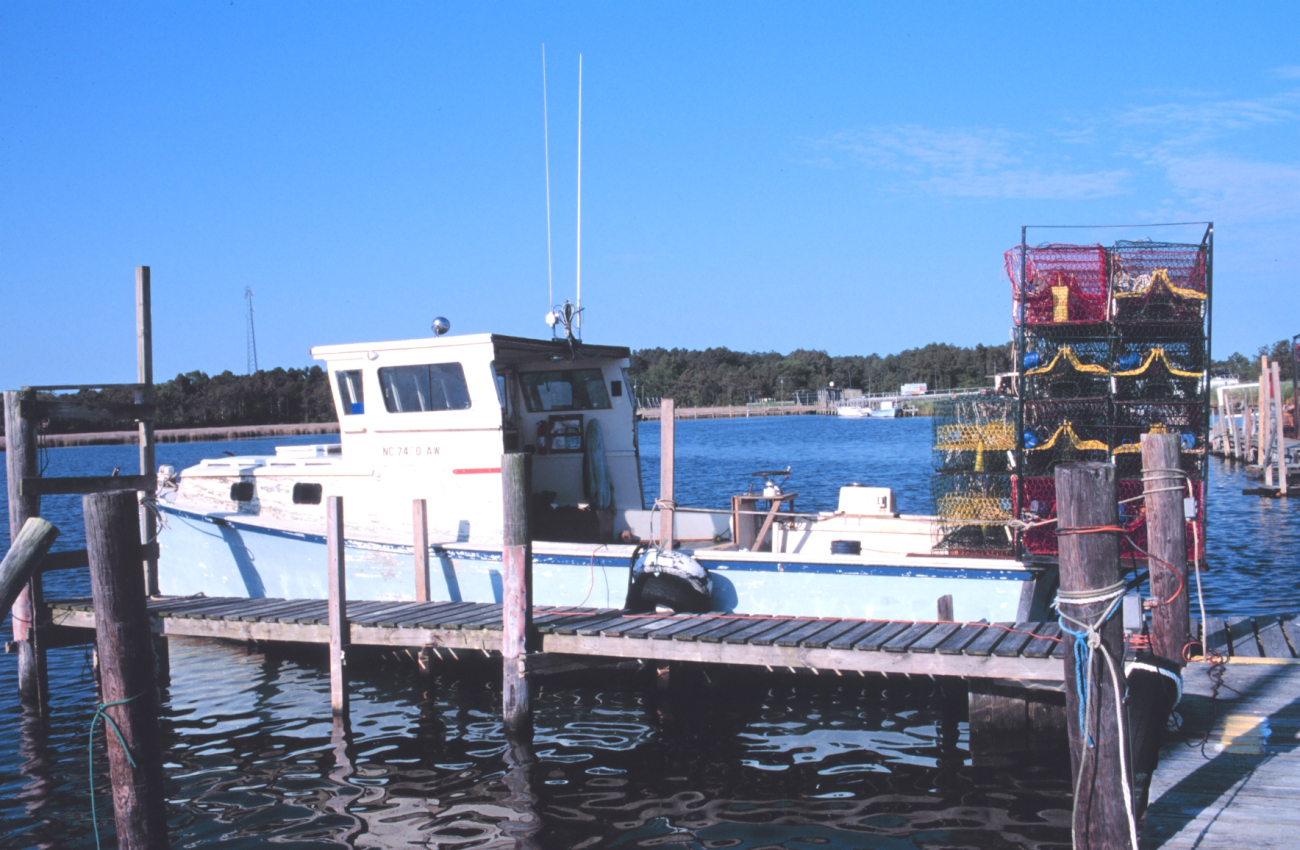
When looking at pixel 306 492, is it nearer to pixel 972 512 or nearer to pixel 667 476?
pixel 667 476

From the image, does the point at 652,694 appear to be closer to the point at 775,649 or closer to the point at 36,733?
the point at 775,649

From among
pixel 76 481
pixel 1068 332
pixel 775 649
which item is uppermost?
pixel 1068 332

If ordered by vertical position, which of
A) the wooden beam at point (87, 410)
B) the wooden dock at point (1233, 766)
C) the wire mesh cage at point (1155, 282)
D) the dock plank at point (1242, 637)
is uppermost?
the wire mesh cage at point (1155, 282)

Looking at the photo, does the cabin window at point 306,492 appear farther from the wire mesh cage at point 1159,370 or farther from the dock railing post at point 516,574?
the wire mesh cage at point 1159,370

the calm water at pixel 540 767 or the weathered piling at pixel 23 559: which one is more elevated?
the weathered piling at pixel 23 559

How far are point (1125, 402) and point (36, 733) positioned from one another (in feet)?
37.9

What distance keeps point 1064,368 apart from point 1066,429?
68 cm

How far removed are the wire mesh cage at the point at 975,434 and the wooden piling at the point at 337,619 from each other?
266 inches

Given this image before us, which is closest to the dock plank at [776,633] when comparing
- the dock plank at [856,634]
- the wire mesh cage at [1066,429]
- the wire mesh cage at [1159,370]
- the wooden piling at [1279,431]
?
the dock plank at [856,634]

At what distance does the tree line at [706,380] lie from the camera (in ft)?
305

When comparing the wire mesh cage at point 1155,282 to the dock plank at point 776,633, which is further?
the wire mesh cage at point 1155,282

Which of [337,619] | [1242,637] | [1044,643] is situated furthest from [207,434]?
[1044,643]

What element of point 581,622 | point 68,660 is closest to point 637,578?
point 581,622

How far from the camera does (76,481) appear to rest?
9.27m
